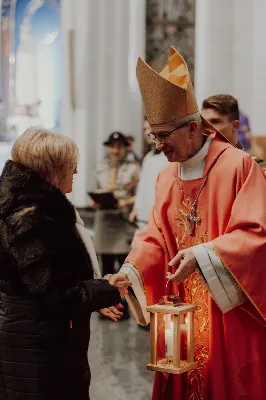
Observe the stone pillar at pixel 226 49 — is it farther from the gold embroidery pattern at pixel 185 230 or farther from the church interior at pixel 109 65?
the gold embroidery pattern at pixel 185 230

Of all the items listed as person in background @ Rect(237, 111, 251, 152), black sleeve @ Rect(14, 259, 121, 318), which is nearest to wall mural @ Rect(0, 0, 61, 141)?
person in background @ Rect(237, 111, 251, 152)

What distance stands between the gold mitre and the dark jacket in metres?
0.66

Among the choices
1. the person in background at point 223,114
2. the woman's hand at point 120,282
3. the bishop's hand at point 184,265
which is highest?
the person in background at point 223,114

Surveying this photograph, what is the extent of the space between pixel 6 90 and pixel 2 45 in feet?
2.27

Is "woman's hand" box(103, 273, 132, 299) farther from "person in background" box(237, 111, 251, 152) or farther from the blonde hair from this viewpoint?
"person in background" box(237, 111, 251, 152)

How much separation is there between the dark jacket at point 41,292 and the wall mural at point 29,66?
9060 millimetres

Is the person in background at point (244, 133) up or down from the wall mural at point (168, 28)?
down

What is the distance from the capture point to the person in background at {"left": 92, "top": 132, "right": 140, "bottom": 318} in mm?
7918

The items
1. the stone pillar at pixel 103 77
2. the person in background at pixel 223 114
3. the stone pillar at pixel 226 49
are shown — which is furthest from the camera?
the stone pillar at pixel 103 77

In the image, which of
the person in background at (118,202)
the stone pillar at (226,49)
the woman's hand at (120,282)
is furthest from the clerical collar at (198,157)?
the stone pillar at (226,49)

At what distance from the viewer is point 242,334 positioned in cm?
345

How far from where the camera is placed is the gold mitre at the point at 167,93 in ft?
11.5

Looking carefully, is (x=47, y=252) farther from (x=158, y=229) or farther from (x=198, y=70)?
(x=198, y=70)

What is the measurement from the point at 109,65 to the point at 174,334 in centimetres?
792
